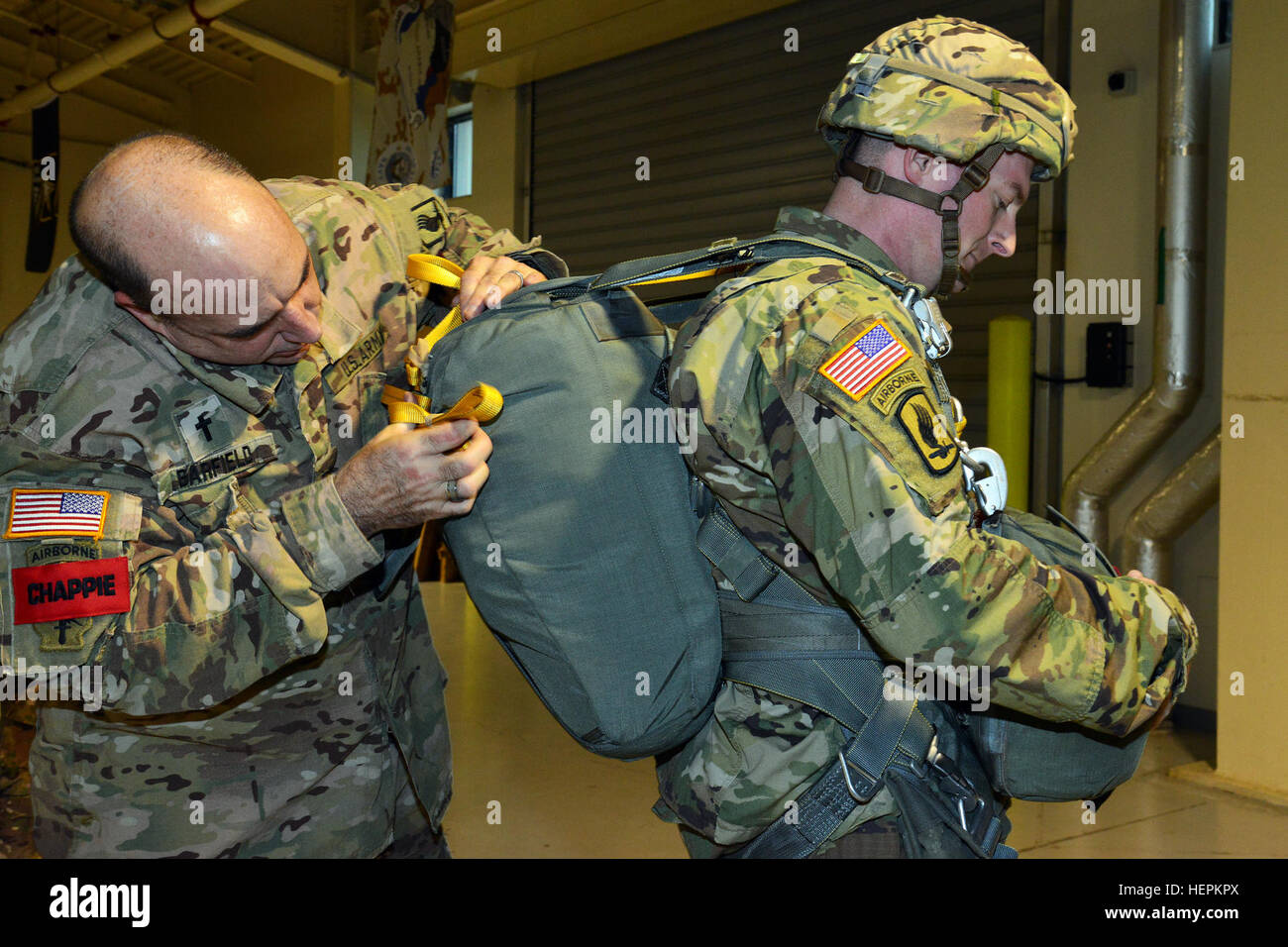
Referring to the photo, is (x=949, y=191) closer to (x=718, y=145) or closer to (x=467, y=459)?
(x=467, y=459)

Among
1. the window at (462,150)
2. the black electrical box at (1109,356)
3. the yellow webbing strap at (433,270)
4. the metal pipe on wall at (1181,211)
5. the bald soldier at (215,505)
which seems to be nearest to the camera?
the bald soldier at (215,505)

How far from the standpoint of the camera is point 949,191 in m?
1.51

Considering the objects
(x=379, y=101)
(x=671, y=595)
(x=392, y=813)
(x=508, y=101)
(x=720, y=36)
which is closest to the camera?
(x=671, y=595)

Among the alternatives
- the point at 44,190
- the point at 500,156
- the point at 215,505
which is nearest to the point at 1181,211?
the point at 215,505

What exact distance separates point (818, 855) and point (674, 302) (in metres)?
0.83

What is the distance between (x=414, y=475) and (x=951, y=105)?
3.02 feet

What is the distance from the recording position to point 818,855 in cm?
140

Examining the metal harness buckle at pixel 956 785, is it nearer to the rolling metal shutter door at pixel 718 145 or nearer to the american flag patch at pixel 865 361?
the american flag patch at pixel 865 361

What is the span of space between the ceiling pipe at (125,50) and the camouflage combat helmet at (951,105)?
7.99 metres

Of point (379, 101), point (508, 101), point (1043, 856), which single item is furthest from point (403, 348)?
point (508, 101)

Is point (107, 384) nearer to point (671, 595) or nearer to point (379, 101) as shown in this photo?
point (671, 595)

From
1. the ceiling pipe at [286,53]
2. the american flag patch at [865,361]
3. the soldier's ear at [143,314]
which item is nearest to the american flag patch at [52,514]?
the soldier's ear at [143,314]

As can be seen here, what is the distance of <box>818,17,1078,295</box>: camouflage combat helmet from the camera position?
1450 millimetres

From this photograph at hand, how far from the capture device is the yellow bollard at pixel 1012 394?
495cm
